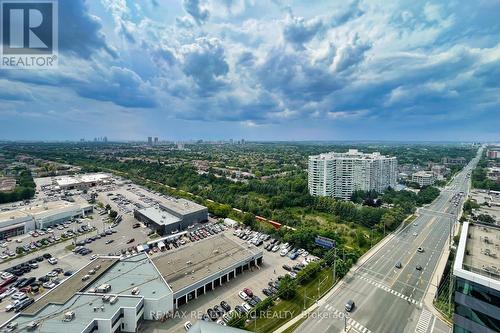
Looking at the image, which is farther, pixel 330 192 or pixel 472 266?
pixel 330 192

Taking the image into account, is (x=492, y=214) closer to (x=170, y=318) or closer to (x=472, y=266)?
(x=472, y=266)

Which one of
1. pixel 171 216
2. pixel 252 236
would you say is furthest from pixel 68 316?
pixel 171 216

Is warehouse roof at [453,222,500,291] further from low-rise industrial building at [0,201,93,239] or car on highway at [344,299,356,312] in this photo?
low-rise industrial building at [0,201,93,239]

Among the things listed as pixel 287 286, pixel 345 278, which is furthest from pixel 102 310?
pixel 345 278

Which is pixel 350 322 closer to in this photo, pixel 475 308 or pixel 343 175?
pixel 475 308

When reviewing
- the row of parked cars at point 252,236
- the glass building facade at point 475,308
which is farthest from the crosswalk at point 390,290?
the row of parked cars at point 252,236

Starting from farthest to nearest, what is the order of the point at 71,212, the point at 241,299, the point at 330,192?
the point at 330,192 < the point at 71,212 < the point at 241,299
